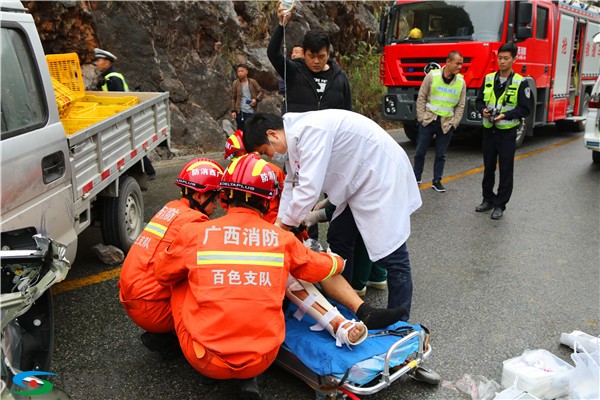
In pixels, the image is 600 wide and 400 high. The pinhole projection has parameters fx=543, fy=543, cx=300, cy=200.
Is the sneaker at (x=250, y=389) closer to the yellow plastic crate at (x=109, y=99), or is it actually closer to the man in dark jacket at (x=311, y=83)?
the man in dark jacket at (x=311, y=83)

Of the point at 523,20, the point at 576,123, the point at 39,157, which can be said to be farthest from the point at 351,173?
the point at 576,123

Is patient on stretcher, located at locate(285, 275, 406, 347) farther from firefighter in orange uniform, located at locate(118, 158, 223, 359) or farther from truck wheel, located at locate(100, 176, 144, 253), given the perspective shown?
truck wheel, located at locate(100, 176, 144, 253)

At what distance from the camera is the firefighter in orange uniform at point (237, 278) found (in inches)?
98.7

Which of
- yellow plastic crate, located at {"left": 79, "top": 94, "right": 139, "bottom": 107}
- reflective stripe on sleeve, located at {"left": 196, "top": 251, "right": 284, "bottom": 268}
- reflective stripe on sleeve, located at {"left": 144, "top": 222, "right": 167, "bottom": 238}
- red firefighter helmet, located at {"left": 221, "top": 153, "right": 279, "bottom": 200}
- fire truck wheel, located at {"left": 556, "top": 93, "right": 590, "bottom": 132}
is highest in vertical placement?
yellow plastic crate, located at {"left": 79, "top": 94, "right": 139, "bottom": 107}

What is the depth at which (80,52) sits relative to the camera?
9.32m

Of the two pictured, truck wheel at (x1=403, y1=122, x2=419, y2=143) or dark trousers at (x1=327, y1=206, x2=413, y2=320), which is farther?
truck wheel at (x1=403, y1=122, x2=419, y2=143)

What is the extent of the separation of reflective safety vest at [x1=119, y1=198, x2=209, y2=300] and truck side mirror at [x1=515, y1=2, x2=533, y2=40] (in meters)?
7.91

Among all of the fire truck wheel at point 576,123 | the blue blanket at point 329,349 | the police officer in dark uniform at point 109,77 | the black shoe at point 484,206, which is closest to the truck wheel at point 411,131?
the fire truck wheel at point 576,123

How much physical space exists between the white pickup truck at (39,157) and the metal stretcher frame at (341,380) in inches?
56.0

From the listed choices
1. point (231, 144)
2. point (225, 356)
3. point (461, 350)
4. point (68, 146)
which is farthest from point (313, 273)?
point (231, 144)

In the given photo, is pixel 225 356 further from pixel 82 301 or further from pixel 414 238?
pixel 414 238

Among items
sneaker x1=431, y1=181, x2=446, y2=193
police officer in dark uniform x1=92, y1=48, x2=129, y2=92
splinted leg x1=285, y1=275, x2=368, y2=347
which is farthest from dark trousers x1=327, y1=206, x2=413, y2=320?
police officer in dark uniform x1=92, y1=48, x2=129, y2=92

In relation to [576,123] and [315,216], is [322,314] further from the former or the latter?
[576,123]

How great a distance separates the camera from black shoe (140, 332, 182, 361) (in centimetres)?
314
